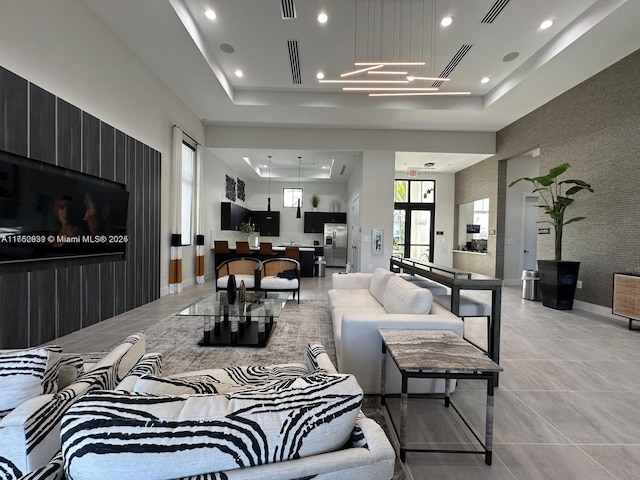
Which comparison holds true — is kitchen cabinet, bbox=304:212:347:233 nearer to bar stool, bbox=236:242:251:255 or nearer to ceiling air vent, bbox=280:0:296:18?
bar stool, bbox=236:242:251:255

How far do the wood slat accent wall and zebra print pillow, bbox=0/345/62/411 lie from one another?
2.69 meters

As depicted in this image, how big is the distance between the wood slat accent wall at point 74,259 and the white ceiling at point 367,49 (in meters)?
1.58

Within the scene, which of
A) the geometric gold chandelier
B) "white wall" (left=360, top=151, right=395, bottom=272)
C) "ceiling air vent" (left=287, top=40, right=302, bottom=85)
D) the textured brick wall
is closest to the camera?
the geometric gold chandelier

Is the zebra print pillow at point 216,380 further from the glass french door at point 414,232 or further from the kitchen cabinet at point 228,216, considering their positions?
the glass french door at point 414,232

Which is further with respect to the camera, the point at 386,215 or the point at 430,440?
the point at 386,215

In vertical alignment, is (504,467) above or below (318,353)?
below

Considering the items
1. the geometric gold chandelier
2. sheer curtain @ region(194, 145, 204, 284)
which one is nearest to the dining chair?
sheer curtain @ region(194, 145, 204, 284)

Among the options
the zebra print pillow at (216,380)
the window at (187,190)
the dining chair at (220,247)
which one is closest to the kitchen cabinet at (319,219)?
the dining chair at (220,247)

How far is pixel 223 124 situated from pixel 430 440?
7948 millimetres

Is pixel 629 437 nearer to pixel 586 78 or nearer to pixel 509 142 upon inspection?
pixel 586 78

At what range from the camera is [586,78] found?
17.5 ft

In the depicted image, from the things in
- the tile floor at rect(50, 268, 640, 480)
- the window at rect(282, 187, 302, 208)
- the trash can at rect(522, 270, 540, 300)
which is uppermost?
the window at rect(282, 187, 302, 208)

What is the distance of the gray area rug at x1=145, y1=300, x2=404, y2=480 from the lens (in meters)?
2.83

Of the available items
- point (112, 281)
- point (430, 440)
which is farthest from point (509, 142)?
point (112, 281)
